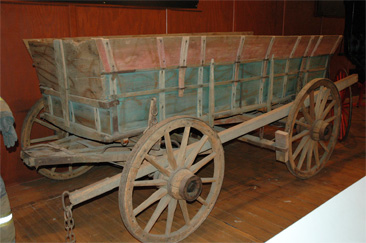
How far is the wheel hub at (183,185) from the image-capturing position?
287 cm

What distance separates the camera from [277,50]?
4.00 meters

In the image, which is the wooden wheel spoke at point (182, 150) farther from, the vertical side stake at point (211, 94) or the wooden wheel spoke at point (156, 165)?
the vertical side stake at point (211, 94)

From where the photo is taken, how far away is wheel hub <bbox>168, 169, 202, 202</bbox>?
287 centimetres

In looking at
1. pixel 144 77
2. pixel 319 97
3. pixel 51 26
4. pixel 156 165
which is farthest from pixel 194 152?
pixel 51 26

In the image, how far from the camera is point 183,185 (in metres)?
2.86

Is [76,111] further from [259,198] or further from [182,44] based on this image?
[259,198]

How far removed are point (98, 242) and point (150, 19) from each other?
3.16m

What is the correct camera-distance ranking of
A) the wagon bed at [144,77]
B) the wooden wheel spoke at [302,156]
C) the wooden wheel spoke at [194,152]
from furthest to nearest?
the wooden wheel spoke at [302,156], the wooden wheel spoke at [194,152], the wagon bed at [144,77]

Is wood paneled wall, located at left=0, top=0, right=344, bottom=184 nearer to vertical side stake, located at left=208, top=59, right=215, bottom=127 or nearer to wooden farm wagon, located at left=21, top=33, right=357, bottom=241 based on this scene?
wooden farm wagon, located at left=21, top=33, right=357, bottom=241

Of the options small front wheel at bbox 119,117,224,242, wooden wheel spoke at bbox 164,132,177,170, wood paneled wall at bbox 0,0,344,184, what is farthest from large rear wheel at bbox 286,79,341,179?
wood paneled wall at bbox 0,0,344,184

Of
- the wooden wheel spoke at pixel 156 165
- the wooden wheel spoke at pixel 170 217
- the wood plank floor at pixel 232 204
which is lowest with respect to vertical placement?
the wood plank floor at pixel 232 204

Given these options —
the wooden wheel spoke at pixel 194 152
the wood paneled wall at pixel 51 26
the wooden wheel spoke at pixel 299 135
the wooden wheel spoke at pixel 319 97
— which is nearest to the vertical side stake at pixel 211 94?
the wooden wheel spoke at pixel 194 152

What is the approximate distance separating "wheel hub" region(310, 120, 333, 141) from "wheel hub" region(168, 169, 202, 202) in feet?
6.22

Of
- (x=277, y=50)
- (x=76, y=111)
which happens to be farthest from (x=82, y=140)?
(x=277, y=50)
